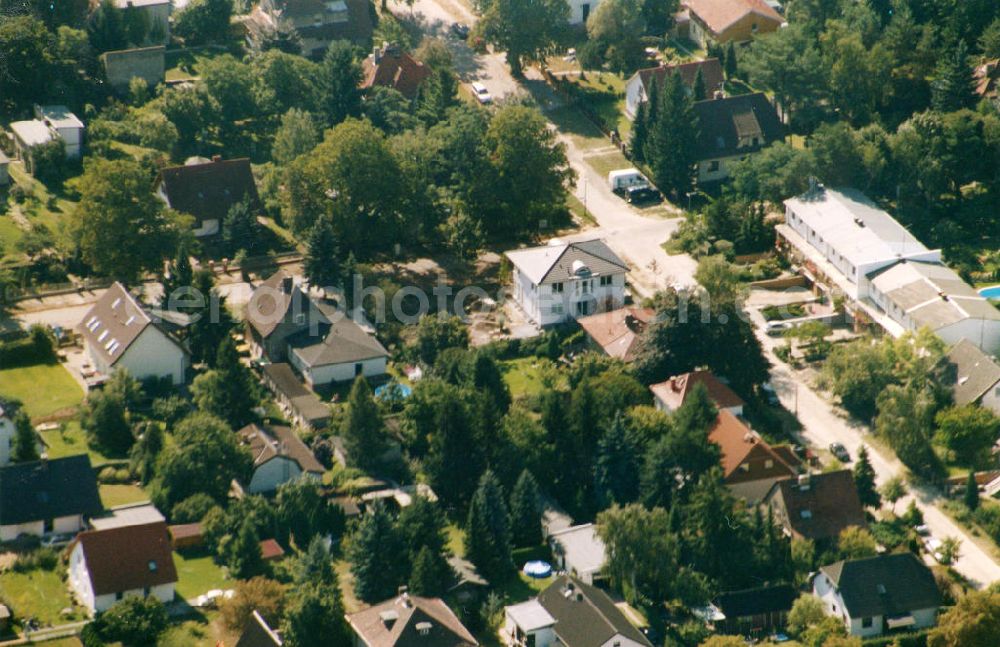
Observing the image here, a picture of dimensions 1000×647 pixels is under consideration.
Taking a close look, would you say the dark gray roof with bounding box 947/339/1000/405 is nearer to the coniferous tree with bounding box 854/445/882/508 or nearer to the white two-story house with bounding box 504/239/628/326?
the coniferous tree with bounding box 854/445/882/508

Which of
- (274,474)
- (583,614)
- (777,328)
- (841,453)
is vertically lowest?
(841,453)

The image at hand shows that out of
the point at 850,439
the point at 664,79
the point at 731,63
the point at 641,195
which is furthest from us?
the point at 731,63

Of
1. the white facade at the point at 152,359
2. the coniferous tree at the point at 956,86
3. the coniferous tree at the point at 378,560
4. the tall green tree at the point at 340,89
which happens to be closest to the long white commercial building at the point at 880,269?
the coniferous tree at the point at 956,86

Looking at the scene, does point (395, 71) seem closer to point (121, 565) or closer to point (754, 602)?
point (121, 565)

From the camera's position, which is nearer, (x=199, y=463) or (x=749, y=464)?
(x=199, y=463)

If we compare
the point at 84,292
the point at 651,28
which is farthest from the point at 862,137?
the point at 84,292

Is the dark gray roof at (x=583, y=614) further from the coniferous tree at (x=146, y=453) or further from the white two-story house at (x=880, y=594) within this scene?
the coniferous tree at (x=146, y=453)

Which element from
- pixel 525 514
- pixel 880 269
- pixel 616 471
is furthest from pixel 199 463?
pixel 880 269
